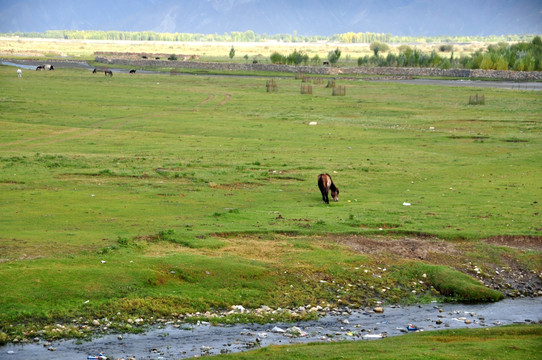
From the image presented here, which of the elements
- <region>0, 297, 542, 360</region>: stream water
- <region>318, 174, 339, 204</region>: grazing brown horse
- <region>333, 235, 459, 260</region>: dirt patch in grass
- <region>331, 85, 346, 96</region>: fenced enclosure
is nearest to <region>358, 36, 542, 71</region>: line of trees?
<region>331, 85, 346, 96</region>: fenced enclosure

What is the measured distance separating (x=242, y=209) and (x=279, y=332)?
33.5 feet

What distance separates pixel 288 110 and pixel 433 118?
13.8 m

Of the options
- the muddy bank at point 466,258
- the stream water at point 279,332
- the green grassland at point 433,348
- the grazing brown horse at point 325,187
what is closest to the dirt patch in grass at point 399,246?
the muddy bank at point 466,258

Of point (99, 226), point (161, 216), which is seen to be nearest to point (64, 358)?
→ point (99, 226)

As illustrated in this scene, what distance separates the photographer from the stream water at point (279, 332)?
559 inches

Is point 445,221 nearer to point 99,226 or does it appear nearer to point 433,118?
point 99,226

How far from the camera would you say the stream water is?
14.2 metres

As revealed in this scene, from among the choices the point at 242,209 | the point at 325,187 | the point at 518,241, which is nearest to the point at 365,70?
the point at 325,187

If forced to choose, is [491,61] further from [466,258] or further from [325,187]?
[466,258]

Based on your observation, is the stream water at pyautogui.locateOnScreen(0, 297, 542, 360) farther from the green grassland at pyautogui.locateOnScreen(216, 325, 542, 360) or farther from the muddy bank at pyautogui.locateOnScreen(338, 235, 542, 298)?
the muddy bank at pyautogui.locateOnScreen(338, 235, 542, 298)

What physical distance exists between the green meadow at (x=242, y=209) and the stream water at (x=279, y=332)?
749mm

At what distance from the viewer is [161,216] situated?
23.9 m

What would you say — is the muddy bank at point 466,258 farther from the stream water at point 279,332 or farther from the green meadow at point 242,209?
the stream water at point 279,332

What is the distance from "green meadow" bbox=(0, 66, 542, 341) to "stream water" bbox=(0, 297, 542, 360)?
29.5 inches
